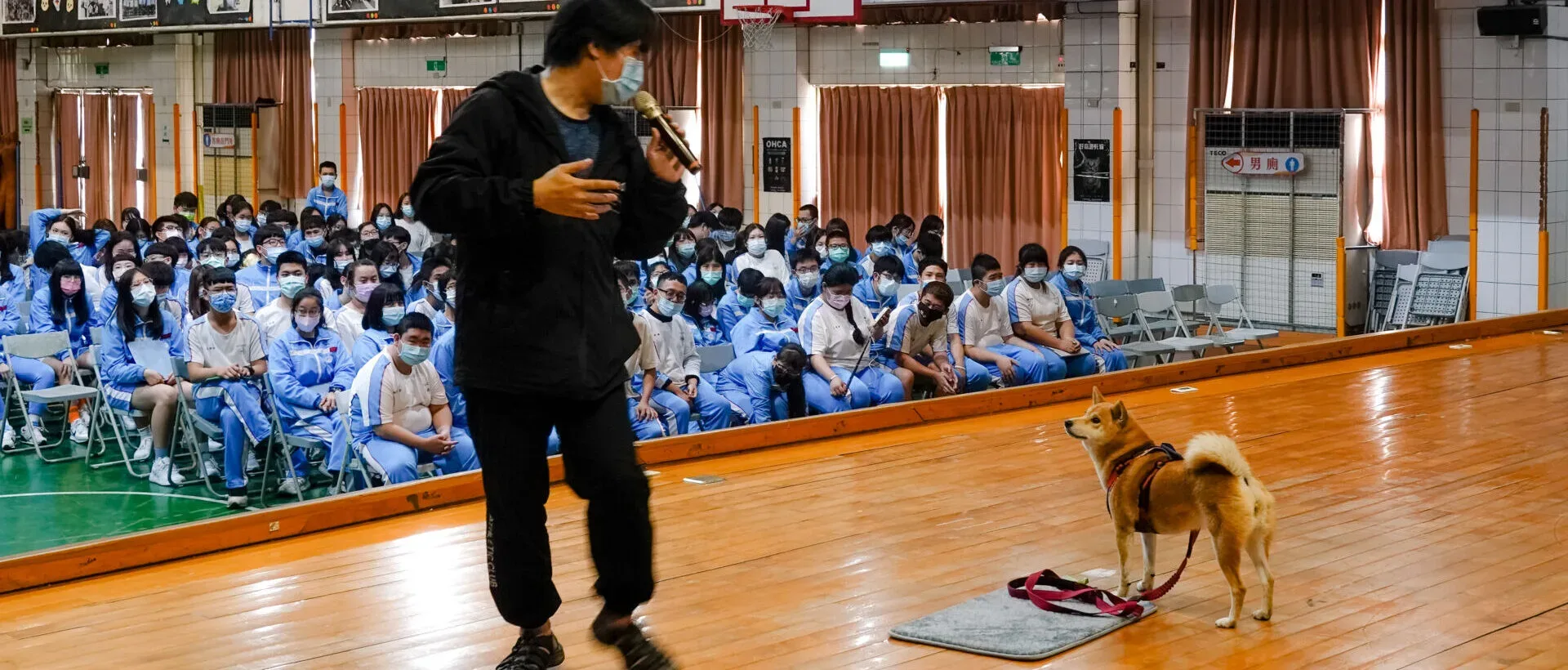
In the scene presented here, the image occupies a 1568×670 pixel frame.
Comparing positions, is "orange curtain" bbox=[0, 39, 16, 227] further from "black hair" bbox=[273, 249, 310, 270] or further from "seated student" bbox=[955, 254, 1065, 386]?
"seated student" bbox=[955, 254, 1065, 386]

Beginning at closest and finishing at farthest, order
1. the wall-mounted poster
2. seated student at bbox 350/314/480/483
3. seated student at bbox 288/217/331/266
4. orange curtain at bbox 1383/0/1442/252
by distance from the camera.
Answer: seated student at bbox 350/314/480/483, orange curtain at bbox 1383/0/1442/252, seated student at bbox 288/217/331/266, the wall-mounted poster

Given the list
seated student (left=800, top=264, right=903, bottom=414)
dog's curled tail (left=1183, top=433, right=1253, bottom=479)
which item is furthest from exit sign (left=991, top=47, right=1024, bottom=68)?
dog's curled tail (left=1183, top=433, right=1253, bottom=479)

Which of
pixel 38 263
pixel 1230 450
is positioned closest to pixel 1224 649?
pixel 1230 450

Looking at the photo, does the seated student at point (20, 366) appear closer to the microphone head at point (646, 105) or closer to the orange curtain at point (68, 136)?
the microphone head at point (646, 105)

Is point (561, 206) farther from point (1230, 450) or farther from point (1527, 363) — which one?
point (1527, 363)

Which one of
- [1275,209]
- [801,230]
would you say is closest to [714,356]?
[801,230]

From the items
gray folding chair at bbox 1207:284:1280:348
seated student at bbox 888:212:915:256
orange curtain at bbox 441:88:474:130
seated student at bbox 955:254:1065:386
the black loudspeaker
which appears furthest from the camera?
orange curtain at bbox 441:88:474:130

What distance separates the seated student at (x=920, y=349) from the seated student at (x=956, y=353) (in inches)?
2.8

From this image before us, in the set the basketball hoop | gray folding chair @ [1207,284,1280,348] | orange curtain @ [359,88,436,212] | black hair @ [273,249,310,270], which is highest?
the basketball hoop

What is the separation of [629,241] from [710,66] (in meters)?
12.9

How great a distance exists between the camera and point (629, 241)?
307 cm

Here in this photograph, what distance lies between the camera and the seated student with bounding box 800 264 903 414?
829cm

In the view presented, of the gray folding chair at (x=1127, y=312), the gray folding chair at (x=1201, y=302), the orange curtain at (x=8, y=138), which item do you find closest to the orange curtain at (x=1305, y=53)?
the gray folding chair at (x=1201, y=302)

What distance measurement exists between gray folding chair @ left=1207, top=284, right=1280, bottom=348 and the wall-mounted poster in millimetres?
1416
